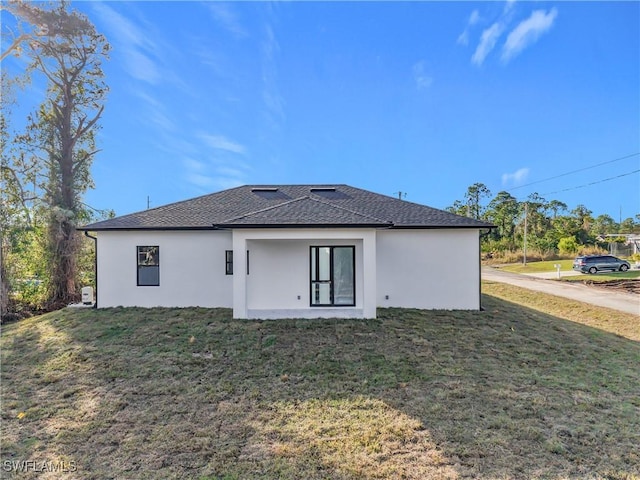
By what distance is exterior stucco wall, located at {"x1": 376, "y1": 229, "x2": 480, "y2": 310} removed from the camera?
10805 mm

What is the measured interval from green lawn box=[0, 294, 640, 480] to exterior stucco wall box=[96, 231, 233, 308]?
1203mm

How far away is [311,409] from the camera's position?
5.24 m

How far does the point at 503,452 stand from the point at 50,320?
1277 centimetres

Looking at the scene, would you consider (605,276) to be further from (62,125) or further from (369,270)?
(62,125)

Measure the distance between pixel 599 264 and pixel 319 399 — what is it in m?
31.4

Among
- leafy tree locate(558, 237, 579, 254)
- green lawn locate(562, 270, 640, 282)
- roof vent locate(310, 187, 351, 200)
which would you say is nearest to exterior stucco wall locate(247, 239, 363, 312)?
roof vent locate(310, 187, 351, 200)

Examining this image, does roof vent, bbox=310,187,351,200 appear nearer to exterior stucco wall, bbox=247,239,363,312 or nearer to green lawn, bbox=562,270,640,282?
exterior stucco wall, bbox=247,239,363,312

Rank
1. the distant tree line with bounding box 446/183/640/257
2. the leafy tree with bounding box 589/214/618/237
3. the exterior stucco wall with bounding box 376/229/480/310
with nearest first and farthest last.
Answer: the exterior stucco wall with bounding box 376/229/480/310
the distant tree line with bounding box 446/183/640/257
the leafy tree with bounding box 589/214/618/237

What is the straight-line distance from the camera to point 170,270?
427 inches

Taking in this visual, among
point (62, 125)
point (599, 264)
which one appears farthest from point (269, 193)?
point (599, 264)

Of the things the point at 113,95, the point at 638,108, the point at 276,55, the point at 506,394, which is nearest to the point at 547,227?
the point at 638,108

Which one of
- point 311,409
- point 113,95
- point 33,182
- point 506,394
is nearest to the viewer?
point 311,409

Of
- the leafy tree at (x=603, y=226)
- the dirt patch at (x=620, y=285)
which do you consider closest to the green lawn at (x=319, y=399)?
the dirt patch at (x=620, y=285)

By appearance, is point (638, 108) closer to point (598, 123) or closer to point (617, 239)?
point (598, 123)
